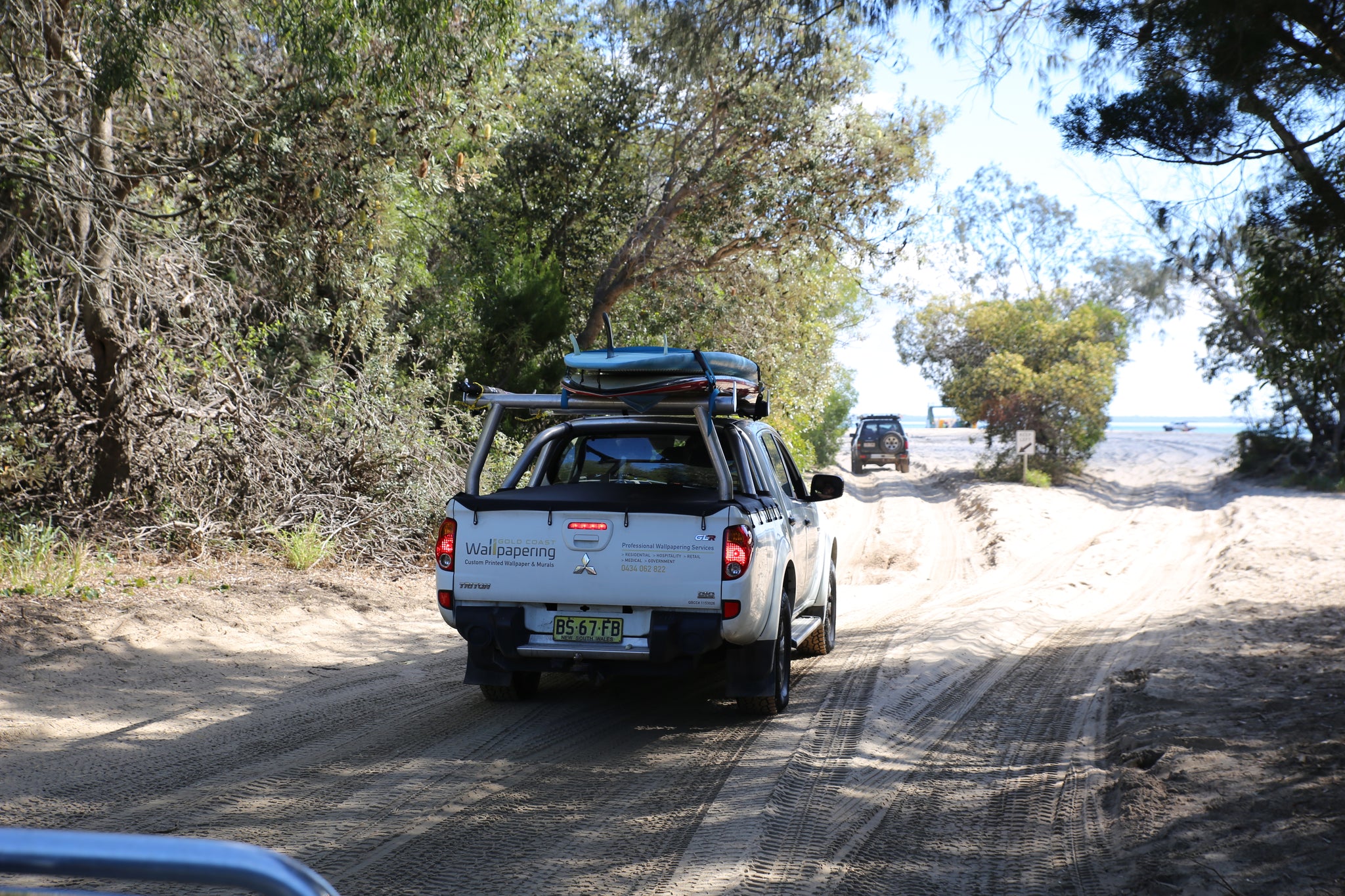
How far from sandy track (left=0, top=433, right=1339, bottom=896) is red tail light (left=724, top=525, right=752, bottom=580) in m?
1.00

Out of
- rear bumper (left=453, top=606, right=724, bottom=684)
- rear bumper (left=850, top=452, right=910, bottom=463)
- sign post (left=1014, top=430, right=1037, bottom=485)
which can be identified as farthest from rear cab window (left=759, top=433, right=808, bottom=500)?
rear bumper (left=850, top=452, right=910, bottom=463)

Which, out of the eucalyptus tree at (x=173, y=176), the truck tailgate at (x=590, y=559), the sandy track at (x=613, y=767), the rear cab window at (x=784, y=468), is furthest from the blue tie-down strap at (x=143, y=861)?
the eucalyptus tree at (x=173, y=176)

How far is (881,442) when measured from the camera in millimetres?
36500

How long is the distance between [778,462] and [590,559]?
2556 millimetres

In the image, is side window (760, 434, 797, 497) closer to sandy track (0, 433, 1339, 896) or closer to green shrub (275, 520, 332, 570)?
sandy track (0, 433, 1339, 896)

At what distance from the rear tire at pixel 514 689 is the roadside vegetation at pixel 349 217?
16.6ft

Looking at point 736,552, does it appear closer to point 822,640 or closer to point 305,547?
point 822,640

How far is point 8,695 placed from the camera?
6578 mm

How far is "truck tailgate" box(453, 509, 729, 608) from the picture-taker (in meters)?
5.80

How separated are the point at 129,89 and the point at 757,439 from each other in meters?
7.54

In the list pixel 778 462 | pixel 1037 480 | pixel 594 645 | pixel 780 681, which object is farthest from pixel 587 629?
pixel 1037 480

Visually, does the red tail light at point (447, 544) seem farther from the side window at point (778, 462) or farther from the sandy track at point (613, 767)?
the side window at point (778, 462)

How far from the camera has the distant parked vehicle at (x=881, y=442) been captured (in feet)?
119

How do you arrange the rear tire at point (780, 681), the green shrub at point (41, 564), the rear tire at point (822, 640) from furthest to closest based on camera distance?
the green shrub at point (41, 564)
the rear tire at point (822, 640)
the rear tire at point (780, 681)
